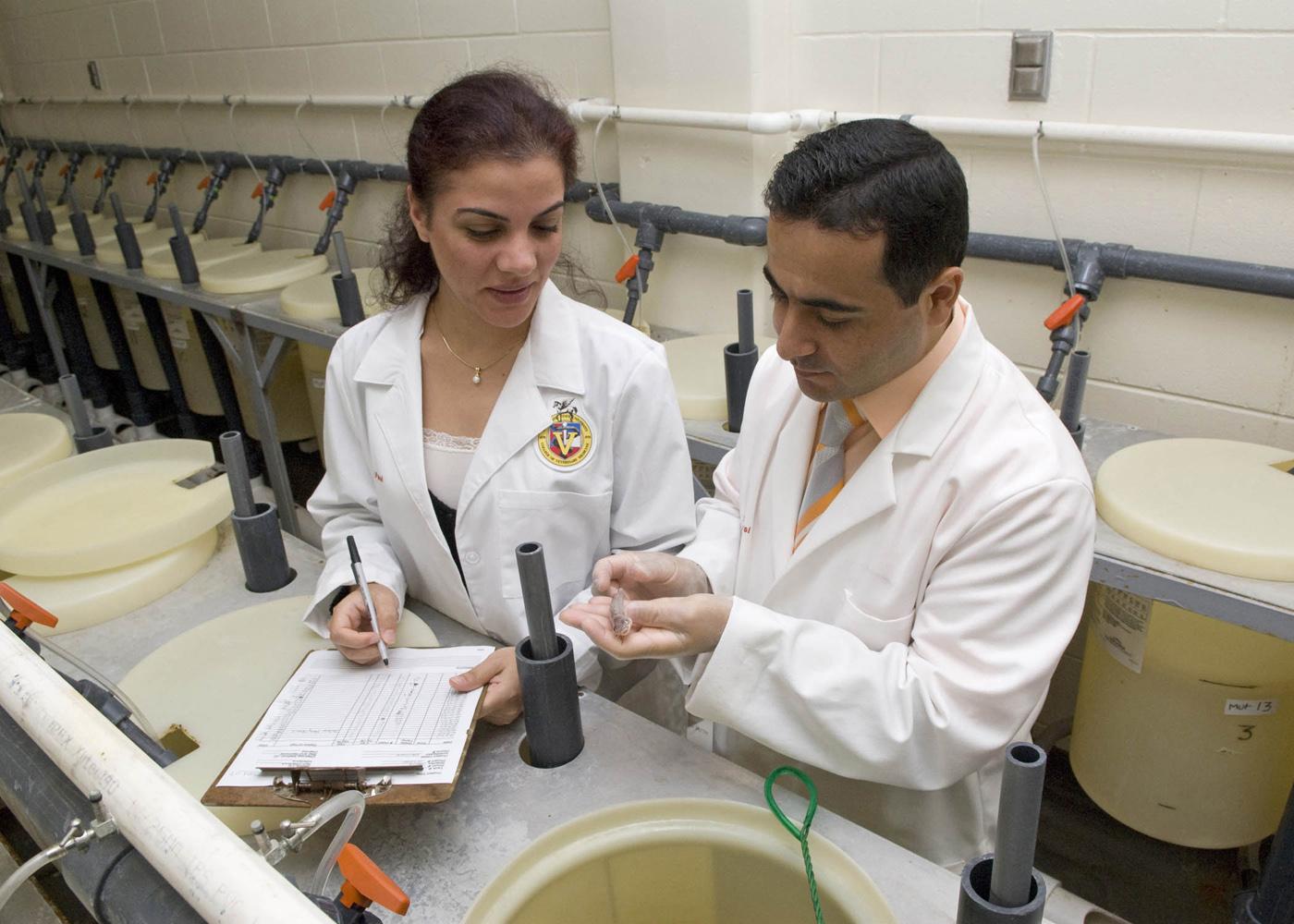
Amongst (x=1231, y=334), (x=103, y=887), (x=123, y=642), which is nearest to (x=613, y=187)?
(x=1231, y=334)

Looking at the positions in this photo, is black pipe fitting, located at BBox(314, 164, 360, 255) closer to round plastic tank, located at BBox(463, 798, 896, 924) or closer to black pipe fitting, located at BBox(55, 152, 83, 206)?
black pipe fitting, located at BBox(55, 152, 83, 206)

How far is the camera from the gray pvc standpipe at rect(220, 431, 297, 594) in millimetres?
1229

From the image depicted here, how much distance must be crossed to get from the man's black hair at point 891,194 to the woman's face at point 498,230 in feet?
1.37

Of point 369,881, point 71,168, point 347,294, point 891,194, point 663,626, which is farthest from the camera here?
point 71,168

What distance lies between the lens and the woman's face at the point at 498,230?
3.66ft

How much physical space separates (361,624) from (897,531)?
613 mm

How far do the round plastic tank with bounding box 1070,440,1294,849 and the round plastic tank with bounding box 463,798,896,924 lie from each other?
0.80m

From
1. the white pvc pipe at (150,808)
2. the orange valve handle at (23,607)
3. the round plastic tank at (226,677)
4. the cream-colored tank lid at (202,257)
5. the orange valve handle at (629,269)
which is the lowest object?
the round plastic tank at (226,677)

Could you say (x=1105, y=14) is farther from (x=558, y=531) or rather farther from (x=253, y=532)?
(x=253, y=532)

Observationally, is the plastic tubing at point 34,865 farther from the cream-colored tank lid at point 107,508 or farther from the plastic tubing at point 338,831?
the cream-colored tank lid at point 107,508

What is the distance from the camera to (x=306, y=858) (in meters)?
0.83

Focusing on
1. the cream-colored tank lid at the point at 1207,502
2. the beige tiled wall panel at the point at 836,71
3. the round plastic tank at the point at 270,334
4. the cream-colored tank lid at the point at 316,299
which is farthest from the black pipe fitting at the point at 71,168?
the cream-colored tank lid at the point at 1207,502

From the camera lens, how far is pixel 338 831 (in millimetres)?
634

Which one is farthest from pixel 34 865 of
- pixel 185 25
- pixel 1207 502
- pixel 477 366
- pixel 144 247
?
pixel 185 25
